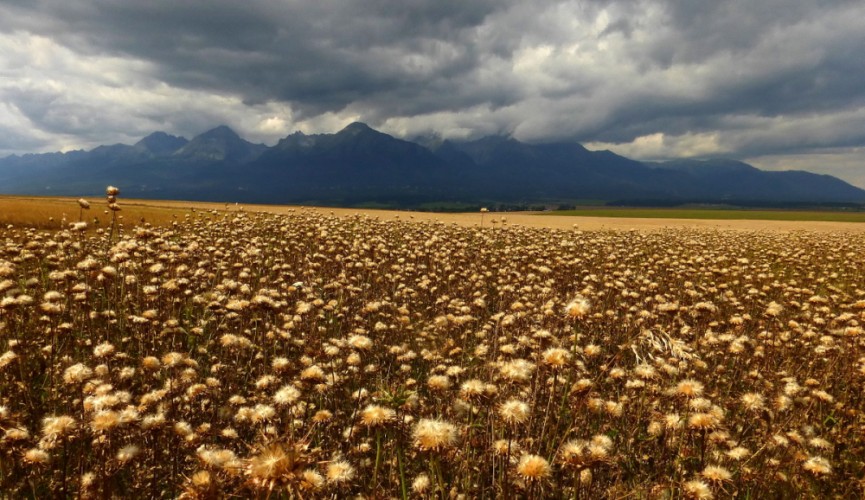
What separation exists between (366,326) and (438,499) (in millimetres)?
5024

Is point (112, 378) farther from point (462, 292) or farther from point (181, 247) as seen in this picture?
point (462, 292)

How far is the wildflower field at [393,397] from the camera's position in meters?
3.64

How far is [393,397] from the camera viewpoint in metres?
3.15

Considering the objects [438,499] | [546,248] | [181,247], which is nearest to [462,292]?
[546,248]

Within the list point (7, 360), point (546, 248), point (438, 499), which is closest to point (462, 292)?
point (546, 248)

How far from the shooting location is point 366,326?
30.1 feet

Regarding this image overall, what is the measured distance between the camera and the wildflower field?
3641 millimetres

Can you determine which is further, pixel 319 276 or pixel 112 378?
pixel 319 276

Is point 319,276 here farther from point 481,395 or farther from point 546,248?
Answer: point 481,395

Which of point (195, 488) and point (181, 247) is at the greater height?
point (181, 247)

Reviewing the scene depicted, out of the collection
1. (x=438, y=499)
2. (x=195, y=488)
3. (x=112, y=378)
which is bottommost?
(x=438, y=499)

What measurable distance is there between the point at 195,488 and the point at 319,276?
1073cm

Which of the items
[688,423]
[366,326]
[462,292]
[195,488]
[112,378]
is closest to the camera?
[195,488]

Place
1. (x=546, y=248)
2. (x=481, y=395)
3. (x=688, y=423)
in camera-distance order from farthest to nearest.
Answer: (x=546, y=248)
(x=688, y=423)
(x=481, y=395)
